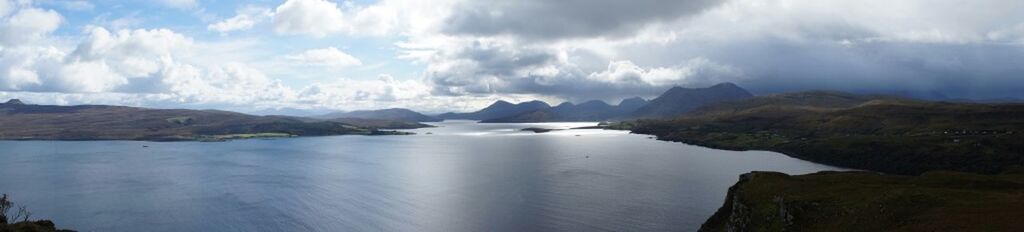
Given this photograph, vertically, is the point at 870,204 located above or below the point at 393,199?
above

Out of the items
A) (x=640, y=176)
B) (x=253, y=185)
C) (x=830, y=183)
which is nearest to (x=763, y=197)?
(x=830, y=183)

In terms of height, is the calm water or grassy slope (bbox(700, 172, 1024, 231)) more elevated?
grassy slope (bbox(700, 172, 1024, 231))

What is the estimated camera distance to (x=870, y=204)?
65188 millimetres

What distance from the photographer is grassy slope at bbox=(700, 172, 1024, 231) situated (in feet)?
184

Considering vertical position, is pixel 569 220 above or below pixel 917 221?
below

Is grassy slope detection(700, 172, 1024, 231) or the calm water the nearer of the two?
grassy slope detection(700, 172, 1024, 231)

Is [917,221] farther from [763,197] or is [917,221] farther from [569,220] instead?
[569,220]

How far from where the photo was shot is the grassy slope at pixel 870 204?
2206 inches

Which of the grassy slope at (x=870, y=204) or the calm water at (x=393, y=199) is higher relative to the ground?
the grassy slope at (x=870, y=204)

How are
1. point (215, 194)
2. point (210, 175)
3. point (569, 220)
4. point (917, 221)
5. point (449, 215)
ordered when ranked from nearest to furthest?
point (917, 221) < point (569, 220) < point (449, 215) < point (215, 194) < point (210, 175)

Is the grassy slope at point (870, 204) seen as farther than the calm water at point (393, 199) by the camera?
No

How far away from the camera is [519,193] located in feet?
457

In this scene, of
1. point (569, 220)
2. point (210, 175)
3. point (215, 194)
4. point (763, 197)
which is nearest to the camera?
point (763, 197)

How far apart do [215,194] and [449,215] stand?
74.9m
